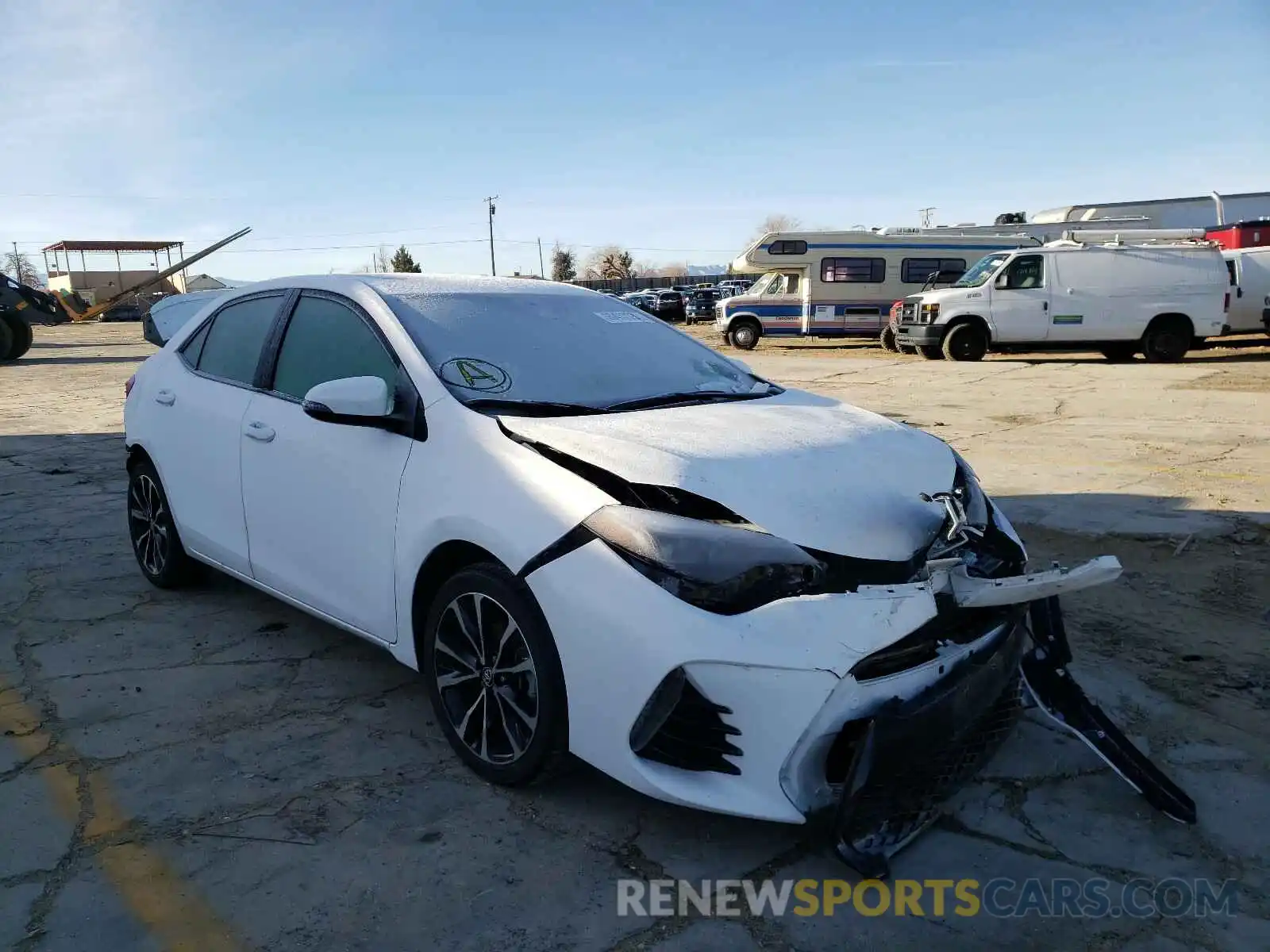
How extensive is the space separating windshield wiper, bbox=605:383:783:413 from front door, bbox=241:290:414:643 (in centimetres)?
71

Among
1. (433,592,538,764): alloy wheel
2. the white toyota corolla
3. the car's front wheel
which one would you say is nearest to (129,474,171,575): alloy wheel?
the white toyota corolla

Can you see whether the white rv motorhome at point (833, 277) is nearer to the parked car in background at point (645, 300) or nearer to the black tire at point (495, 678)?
the parked car in background at point (645, 300)

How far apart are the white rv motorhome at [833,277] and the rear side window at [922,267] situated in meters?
0.02

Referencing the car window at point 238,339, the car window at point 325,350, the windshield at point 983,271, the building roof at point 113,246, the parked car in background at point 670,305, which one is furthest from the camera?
the building roof at point 113,246

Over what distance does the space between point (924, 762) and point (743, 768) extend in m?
0.46

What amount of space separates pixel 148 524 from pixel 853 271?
68.8 feet

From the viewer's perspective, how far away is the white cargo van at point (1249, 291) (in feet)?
61.0

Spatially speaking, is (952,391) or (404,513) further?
(952,391)

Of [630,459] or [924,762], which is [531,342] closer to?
[630,459]

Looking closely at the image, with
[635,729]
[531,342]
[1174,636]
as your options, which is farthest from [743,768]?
[1174,636]

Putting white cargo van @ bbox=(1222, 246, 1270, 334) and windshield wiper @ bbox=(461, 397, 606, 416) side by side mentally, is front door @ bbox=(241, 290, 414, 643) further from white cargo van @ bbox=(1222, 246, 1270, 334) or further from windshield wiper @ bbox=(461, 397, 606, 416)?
white cargo van @ bbox=(1222, 246, 1270, 334)

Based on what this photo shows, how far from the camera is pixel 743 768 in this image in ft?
7.47

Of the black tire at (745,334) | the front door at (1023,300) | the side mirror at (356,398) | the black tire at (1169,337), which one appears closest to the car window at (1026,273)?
the front door at (1023,300)

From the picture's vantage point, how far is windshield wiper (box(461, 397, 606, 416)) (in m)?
2.93
